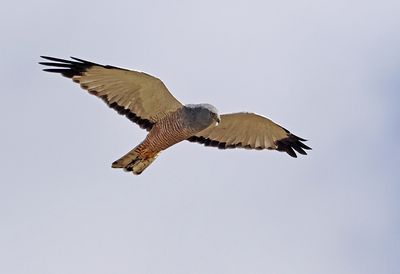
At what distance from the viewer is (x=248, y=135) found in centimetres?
2525

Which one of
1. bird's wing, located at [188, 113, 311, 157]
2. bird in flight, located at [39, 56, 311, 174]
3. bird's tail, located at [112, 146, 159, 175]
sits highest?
bird's wing, located at [188, 113, 311, 157]

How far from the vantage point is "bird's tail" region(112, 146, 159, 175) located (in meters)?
23.8

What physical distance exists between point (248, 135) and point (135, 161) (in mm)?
2554

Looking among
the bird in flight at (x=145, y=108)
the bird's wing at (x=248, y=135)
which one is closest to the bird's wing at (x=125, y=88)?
the bird in flight at (x=145, y=108)

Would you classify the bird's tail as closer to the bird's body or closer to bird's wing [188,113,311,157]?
the bird's body

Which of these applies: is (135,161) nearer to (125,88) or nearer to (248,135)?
(125,88)

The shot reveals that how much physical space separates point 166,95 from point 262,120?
2.14 meters

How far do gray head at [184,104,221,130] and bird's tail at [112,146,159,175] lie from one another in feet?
3.48

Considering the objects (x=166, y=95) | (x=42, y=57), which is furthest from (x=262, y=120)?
(x=42, y=57)

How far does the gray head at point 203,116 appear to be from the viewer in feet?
75.8

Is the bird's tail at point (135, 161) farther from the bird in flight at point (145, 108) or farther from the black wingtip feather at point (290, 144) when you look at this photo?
the black wingtip feather at point (290, 144)

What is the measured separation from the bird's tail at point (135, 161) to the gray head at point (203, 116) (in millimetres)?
1062

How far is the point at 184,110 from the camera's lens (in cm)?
2359

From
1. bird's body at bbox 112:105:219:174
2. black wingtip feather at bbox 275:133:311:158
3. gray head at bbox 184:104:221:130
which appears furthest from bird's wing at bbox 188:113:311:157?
gray head at bbox 184:104:221:130
